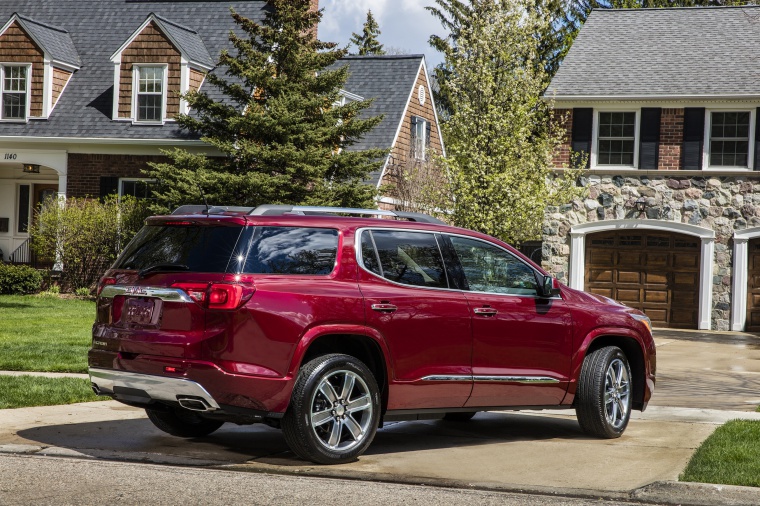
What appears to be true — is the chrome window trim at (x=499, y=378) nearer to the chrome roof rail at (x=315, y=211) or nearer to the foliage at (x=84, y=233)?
the chrome roof rail at (x=315, y=211)

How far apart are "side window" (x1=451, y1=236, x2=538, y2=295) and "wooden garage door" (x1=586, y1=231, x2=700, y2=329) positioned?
1753 cm

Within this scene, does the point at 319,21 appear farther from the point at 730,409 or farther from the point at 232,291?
the point at 232,291

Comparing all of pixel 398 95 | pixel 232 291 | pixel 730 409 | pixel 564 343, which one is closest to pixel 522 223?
pixel 398 95

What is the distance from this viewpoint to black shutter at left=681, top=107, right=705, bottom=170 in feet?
83.8

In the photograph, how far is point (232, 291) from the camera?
278 inches

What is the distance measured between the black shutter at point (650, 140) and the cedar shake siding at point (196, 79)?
38.9 feet

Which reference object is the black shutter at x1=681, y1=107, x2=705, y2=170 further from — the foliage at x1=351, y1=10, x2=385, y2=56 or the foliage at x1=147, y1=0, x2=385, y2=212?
the foliage at x1=351, y1=10, x2=385, y2=56

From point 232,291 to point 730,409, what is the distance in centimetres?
655

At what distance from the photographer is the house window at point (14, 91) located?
96.7ft

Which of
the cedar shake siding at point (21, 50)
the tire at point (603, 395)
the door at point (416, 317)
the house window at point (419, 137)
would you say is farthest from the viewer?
the house window at point (419, 137)

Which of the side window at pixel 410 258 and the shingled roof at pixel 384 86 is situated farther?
the shingled roof at pixel 384 86

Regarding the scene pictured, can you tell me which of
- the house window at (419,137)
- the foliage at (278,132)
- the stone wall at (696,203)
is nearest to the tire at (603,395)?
the foliage at (278,132)

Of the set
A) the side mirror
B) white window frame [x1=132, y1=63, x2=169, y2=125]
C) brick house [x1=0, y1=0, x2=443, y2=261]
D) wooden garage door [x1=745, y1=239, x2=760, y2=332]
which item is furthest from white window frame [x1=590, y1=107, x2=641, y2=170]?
the side mirror

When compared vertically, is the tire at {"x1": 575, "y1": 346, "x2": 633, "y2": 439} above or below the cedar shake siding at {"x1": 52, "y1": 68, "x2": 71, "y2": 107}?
below
